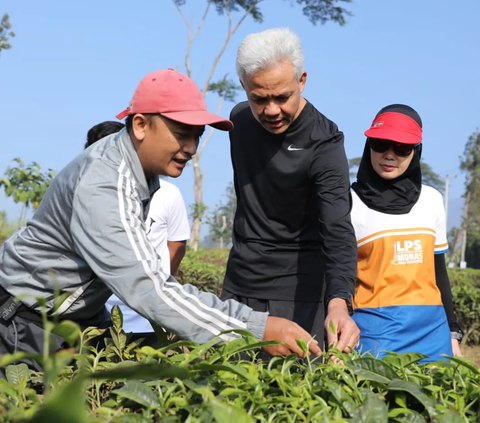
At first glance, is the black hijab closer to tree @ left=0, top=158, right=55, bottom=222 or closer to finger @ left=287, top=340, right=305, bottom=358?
finger @ left=287, top=340, right=305, bottom=358

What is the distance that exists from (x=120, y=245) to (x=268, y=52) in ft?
4.35

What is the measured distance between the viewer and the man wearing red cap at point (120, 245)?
1782mm

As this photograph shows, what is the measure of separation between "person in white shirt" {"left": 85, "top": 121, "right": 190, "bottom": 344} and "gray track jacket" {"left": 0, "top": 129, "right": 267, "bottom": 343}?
1.53m

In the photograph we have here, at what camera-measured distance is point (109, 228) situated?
6.02 feet

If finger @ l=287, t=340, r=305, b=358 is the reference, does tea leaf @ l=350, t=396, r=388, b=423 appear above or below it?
below

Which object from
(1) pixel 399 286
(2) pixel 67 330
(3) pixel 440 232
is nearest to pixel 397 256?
(1) pixel 399 286

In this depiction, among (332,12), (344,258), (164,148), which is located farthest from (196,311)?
(332,12)

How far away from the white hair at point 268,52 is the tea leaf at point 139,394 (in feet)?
5.94

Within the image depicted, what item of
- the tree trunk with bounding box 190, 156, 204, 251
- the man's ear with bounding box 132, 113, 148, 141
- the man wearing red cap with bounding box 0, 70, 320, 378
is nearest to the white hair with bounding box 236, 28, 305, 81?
the man wearing red cap with bounding box 0, 70, 320, 378

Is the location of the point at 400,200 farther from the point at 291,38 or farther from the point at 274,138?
the point at 291,38

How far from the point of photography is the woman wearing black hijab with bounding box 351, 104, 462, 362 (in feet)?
10.9

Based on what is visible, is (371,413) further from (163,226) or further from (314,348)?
(163,226)

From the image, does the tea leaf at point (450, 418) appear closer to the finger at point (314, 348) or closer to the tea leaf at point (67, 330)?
the finger at point (314, 348)

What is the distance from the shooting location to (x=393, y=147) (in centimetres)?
343
